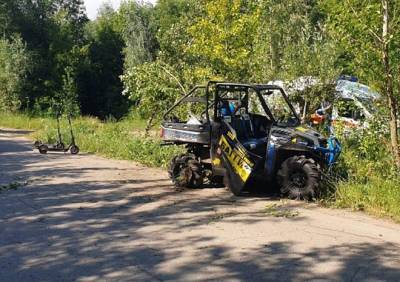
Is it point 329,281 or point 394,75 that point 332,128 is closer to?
point 394,75

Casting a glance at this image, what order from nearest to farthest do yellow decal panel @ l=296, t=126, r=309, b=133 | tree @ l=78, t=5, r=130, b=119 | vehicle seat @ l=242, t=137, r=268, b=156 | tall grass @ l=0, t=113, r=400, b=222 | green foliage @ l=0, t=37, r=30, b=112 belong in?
tall grass @ l=0, t=113, r=400, b=222 < yellow decal panel @ l=296, t=126, r=309, b=133 < vehicle seat @ l=242, t=137, r=268, b=156 < green foliage @ l=0, t=37, r=30, b=112 < tree @ l=78, t=5, r=130, b=119

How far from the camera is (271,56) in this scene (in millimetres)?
16609

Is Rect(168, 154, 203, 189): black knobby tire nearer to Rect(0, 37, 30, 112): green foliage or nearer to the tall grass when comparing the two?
the tall grass

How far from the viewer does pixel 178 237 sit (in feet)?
20.8

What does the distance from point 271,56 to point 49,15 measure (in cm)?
3529

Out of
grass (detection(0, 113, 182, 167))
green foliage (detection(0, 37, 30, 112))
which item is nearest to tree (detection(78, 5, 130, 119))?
green foliage (detection(0, 37, 30, 112))

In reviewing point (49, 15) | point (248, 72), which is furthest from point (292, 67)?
point (49, 15)

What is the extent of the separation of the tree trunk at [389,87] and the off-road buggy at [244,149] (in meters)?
0.86

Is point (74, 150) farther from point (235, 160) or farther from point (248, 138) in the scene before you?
point (235, 160)

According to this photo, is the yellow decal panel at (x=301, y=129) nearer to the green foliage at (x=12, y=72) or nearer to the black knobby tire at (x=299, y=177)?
the black knobby tire at (x=299, y=177)

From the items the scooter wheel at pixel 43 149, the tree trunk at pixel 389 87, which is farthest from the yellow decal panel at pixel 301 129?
the scooter wheel at pixel 43 149

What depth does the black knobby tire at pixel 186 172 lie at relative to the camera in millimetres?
9227

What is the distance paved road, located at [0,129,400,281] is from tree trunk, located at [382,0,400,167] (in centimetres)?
153

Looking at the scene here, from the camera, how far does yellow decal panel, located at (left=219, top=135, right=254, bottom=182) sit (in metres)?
8.22
